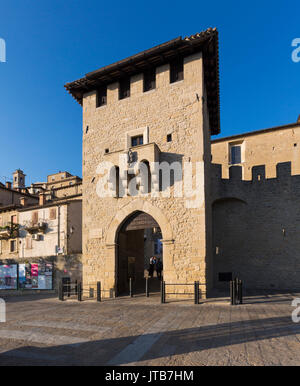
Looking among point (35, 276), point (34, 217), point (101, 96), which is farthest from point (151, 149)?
point (34, 217)

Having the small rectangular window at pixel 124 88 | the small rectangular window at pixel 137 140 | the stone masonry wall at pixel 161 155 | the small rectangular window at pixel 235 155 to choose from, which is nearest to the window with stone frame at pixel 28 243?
the stone masonry wall at pixel 161 155

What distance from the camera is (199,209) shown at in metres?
11.1

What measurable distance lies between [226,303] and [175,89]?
9.44 metres

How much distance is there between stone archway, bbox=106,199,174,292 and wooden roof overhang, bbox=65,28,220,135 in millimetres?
6664

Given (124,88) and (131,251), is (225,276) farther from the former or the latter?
(124,88)

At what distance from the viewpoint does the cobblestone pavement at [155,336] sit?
14.9ft

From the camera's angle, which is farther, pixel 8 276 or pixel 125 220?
pixel 8 276

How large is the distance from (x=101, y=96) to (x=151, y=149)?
5215mm

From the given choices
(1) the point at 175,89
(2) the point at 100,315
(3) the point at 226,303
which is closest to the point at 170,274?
(3) the point at 226,303

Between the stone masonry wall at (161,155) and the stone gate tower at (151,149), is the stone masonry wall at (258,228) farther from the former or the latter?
the stone masonry wall at (161,155)

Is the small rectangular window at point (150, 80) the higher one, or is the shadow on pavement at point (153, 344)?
the small rectangular window at point (150, 80)

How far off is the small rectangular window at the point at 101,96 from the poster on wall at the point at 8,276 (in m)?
12.0

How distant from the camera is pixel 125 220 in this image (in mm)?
12602

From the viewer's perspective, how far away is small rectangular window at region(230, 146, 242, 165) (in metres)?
19.8
